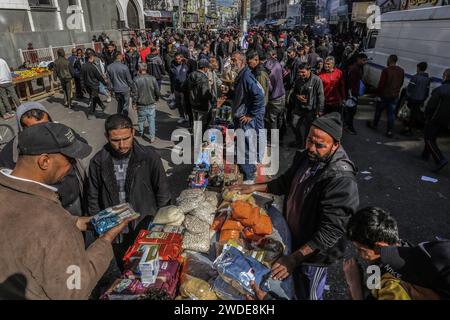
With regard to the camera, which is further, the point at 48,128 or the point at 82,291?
the point at 48,128

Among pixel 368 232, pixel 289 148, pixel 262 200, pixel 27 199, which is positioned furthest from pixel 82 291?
pixel 289 148

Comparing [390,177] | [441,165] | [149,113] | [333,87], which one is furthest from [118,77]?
[441,165]

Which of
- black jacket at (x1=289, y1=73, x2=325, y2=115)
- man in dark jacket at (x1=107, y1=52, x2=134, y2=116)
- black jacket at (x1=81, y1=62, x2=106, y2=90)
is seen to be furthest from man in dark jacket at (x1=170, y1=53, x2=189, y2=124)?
black jacket at (x1=289, y1=73, x2=325, y2=115)

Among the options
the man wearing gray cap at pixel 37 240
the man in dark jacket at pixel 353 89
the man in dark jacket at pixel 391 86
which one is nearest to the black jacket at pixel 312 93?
the man in dark jacket at pixel 353 89

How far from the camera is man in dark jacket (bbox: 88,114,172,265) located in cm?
275

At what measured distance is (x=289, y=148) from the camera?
726 centimetres

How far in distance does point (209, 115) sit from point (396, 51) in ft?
26.1

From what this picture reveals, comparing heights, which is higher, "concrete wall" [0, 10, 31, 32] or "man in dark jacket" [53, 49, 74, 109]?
"concrete wall" [0, 10, 31, 32]

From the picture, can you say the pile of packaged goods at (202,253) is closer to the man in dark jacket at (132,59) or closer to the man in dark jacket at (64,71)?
the man in dark jacket at (64,71)

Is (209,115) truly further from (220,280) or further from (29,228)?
(29,228)

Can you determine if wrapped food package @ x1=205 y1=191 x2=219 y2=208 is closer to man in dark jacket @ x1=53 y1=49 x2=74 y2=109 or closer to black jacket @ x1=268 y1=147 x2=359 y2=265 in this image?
black jacket @ x1=268 y1=147 x2=359 y2=265

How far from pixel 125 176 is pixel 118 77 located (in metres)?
6.22

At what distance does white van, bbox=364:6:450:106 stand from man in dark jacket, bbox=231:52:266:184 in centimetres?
572
